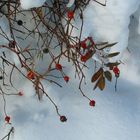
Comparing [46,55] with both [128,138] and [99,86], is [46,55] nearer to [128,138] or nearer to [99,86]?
[99,86]

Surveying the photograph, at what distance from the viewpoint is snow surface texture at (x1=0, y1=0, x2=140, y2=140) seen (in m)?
1.67

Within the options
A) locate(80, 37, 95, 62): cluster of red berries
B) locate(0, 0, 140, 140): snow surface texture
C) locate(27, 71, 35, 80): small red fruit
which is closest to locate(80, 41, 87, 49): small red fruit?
locate(80, 37, 95, 62): cluster of red berries

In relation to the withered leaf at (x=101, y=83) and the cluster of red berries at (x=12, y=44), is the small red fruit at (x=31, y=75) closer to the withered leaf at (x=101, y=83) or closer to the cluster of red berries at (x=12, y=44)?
the cluster of red berries at (x=12, y=44)

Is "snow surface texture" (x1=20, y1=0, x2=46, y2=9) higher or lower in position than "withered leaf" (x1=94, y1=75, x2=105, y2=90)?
higher

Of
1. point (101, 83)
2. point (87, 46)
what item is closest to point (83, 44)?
point (87, 46)

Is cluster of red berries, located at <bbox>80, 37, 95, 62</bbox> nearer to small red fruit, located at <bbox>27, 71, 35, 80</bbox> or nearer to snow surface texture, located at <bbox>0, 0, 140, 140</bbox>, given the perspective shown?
snow surface texture, located at <bbox>0, 0, 140, 140</bbox>

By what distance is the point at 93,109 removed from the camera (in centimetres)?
174

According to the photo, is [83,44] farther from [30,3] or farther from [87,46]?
[30,3]

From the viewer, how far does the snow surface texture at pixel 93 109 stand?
1.67 meters

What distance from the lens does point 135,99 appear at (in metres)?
1.80

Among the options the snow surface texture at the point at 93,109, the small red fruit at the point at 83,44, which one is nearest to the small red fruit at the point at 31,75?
the snow surface texture at the point at 93,109

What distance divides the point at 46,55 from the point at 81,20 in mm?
224

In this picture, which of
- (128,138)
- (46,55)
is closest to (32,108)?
(46,55)

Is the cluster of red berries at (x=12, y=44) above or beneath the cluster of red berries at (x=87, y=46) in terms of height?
beneath
